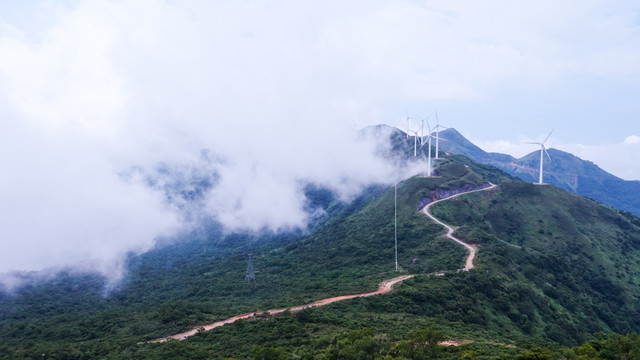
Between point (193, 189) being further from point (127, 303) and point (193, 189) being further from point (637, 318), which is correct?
point (637, 318)

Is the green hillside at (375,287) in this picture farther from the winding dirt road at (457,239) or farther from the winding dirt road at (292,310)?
the winding dirt road at (292,310)

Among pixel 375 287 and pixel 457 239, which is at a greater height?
pixel 457 239

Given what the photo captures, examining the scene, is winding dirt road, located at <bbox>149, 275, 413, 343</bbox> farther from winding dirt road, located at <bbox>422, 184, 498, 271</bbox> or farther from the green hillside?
winding dirt road, located at <bbox>422, 184, 498, 271</bbox>

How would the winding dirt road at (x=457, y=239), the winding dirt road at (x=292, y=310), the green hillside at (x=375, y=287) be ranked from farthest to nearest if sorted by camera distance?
the winding dirt road at (x=457, y=239)
the winding dirt road at (x=292, y=310)
the green hillside at (x=375, y=287)

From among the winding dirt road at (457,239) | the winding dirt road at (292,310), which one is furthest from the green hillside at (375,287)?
the winding dirt road at (292,310)

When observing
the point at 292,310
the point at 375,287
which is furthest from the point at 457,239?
the point at 292,310

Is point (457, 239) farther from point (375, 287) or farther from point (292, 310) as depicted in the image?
point (292, 310)

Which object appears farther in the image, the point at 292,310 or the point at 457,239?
the point at 457,239

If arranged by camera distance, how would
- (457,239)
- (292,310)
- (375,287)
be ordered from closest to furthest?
1. (292,310)
2. (375,287)
3. (457,239)

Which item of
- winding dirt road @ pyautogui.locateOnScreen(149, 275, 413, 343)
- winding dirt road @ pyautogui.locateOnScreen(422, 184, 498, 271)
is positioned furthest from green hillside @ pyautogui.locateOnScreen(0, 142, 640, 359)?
winding dirt road @ pyautogui.locateOnScreen(149, 275, 413, 343)
